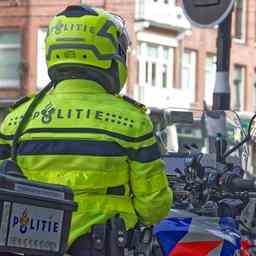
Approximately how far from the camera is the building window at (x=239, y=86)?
136 ft

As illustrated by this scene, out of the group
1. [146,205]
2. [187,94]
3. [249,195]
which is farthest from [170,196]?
[187,94]

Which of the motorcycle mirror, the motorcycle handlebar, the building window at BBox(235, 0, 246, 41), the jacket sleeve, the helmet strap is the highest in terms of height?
the building window at BBox(235, 0, 246, 41)

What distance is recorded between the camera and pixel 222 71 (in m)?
7.19

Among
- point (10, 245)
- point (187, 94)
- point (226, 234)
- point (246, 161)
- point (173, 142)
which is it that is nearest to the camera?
point (10, 245)

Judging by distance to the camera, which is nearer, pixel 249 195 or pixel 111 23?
pixel 111 23

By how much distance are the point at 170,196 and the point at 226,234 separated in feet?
1.85

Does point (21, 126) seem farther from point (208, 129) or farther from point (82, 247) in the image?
point (208, 129)


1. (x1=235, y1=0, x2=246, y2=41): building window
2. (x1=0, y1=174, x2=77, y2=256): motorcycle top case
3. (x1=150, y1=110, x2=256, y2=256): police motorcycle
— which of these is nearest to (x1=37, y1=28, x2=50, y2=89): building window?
(x1=235, y1=0, x2=246, y2=41): building window

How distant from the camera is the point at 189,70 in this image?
1548 inches

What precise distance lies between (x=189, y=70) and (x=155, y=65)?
2341 millimetres

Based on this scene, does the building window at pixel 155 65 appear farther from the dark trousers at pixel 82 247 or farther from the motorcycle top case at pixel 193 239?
the dark trousers at pixel 82 247

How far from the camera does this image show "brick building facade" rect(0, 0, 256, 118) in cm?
3572

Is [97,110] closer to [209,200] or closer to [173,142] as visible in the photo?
[209,200]

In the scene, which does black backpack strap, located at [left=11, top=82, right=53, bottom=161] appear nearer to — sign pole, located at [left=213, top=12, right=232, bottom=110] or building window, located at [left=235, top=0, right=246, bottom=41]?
sign pole, located at [left=213, top=12, right=232, bottom=110]
